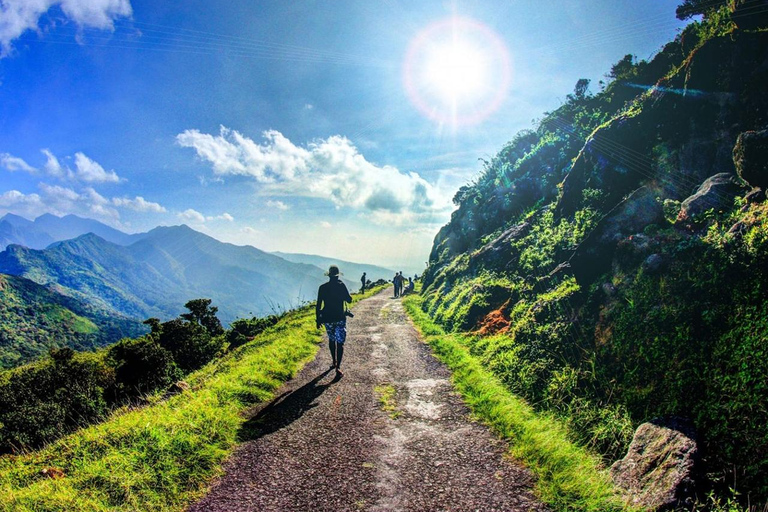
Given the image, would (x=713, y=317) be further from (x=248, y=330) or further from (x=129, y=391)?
(x=248, y=330)

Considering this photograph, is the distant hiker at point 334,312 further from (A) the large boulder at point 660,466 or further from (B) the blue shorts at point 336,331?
(A) the large boulder at point 660,466

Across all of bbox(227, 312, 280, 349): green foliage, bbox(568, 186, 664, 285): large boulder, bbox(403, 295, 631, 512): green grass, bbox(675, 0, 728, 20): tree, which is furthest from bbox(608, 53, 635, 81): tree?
bbox(227, 312, 280, 349): green foliage

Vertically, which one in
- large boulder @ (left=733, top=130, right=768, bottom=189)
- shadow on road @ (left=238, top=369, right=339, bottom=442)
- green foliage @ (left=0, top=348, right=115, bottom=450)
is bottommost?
green foliage @ (left=0, top=348, right=115, bottom=450)

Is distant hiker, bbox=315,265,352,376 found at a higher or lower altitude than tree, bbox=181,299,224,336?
higher

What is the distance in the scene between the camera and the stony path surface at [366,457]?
14.3 feet

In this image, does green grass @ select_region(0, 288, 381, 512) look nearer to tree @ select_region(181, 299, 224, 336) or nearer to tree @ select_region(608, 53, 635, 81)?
tree @ select_region(181, 299, 224, 336)

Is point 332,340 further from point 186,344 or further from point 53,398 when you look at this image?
point 53,398

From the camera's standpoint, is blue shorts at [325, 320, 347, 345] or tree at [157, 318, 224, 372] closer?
blue shorts at [325, 320, 347, 345]

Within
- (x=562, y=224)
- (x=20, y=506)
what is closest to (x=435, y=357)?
(x=562, y=224)

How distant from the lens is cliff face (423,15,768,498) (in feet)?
17.3

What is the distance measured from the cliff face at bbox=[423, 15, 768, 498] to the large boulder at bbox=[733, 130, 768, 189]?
24 mm

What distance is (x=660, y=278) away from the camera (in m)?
7.36

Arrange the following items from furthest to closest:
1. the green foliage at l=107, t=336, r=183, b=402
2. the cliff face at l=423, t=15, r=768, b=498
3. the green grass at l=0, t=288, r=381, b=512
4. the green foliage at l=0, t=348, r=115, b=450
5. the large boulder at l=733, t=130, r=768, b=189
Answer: the green foliage at l=107, t=336, r=183, b=402
the green foliage at l=0, t=348, r=115, b=450
the large boulder at l=733, t=130, r=768, b=189
the cliff face at l=423, t=15, r=768, b=498
the green grass at l=0, t=288, r=381, b=512

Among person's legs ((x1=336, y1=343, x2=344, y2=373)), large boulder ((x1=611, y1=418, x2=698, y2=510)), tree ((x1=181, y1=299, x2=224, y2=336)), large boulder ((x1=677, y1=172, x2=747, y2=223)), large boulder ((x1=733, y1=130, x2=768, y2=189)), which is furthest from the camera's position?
tree ((x1=181, y1=299, x2=224, y2=336))
